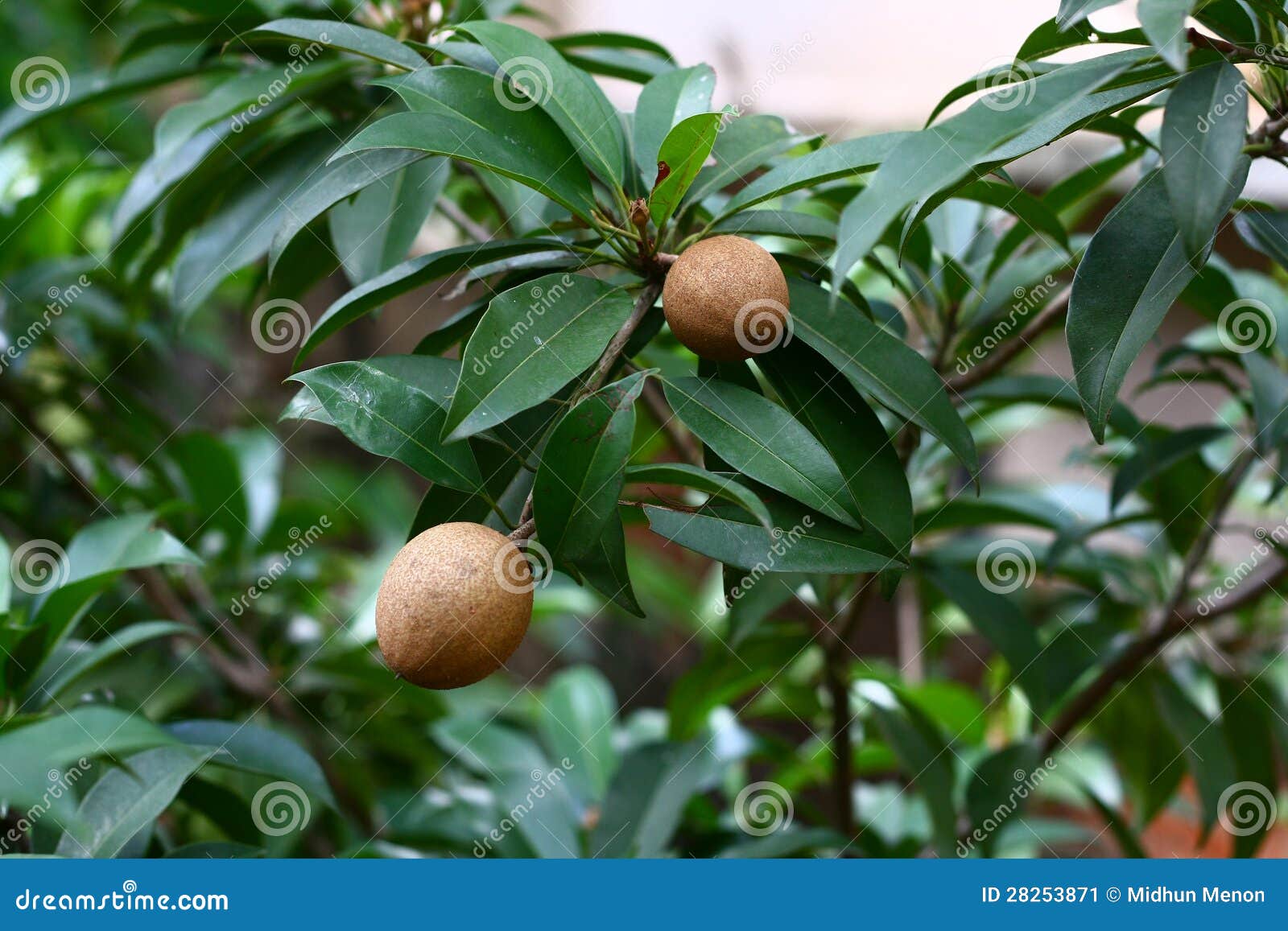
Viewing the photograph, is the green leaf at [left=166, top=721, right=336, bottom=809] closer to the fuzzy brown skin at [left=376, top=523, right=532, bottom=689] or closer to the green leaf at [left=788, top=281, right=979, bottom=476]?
the fuzzy brown skin at [left=376, top=523, right=532, bottom=689]

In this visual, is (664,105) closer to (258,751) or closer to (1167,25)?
(1167,25)

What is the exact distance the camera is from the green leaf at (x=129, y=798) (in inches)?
22.7

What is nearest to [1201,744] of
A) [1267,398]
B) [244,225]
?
[1267,398]

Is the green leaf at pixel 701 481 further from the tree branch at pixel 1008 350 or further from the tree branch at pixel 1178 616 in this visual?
the tree branch at pixel 1178 616

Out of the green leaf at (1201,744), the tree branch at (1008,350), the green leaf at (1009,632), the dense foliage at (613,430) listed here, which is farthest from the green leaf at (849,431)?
the green leaf at (1201,744)

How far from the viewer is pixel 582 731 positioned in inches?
47.3

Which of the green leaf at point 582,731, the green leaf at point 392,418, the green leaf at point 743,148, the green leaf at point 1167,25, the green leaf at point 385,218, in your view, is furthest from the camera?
the green leaf at point 582,731

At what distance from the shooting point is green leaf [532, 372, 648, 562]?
0.46 metres

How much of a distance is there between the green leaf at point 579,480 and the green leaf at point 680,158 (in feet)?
0.42

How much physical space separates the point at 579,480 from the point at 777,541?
0.10m

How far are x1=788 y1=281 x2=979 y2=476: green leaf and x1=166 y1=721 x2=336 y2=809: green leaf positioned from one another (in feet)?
1.37

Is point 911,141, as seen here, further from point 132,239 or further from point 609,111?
point 132,239

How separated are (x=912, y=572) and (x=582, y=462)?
0.57 meters

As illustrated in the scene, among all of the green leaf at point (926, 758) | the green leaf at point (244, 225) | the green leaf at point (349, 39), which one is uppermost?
the green leaf at point (349, 39)
